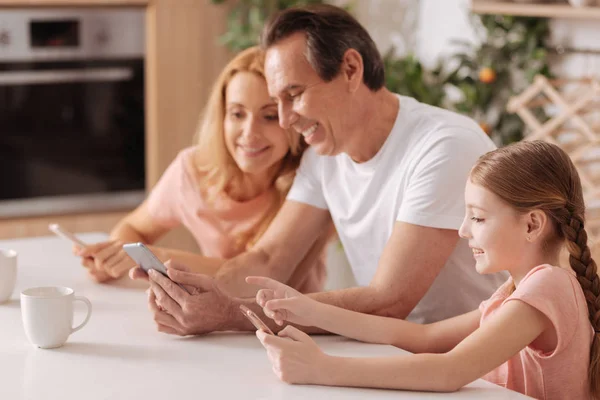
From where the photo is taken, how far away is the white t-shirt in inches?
72.5

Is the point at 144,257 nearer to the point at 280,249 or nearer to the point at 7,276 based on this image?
the point at 7,276

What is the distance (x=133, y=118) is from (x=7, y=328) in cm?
239

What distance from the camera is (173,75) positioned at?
13.0 feet

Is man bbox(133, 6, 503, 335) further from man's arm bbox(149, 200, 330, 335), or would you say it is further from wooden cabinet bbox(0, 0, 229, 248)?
wooden cabinet bbox(0, 0, 229, 248)

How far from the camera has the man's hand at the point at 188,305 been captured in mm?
1653

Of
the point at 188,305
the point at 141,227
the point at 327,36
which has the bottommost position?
the point at 141,227

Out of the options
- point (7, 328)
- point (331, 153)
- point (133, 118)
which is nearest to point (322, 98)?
point (331, 153)

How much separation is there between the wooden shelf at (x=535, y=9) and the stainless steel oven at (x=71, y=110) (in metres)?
1.55

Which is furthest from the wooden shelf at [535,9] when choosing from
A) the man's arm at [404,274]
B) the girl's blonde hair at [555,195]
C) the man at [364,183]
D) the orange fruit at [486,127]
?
the girl's blonde hair at [555,195]

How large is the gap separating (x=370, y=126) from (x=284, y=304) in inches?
24.5

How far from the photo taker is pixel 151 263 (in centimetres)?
166

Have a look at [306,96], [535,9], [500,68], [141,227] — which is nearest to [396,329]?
[306,96]

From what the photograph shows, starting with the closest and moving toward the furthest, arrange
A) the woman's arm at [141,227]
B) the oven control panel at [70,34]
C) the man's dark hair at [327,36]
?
the man's dark hair at [327,36]
the woman's arm at [141,227]
the oven control panel at [70,34]

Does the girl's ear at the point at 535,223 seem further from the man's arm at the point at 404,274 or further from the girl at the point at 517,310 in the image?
the man's arm at the point at 404,274
